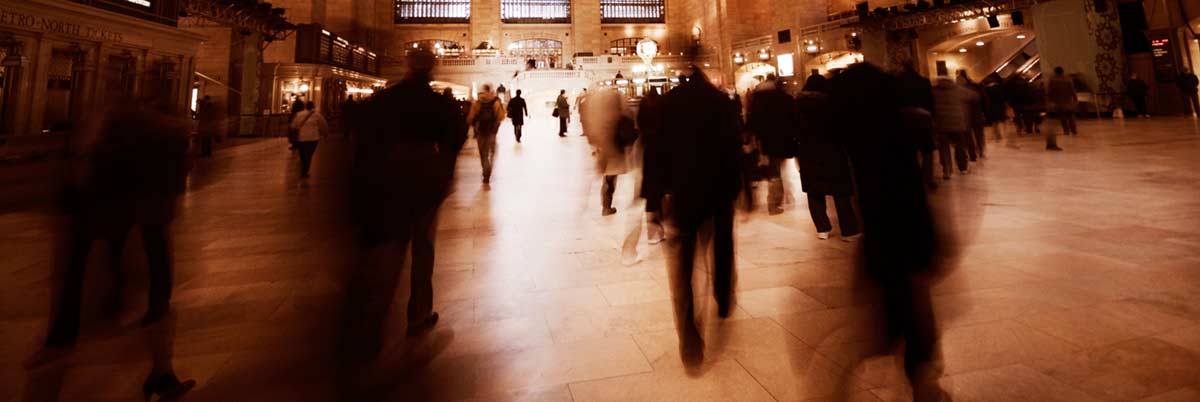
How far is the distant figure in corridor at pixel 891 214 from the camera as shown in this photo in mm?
1877

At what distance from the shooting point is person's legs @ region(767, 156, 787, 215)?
17.0 ft

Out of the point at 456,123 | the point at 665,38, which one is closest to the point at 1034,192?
the point at 456,123

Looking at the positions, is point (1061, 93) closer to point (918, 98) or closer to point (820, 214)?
point (820, 214)

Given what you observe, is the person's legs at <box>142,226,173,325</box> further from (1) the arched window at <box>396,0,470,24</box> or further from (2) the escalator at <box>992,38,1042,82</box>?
(1) the arched window at <box>396,0,470,24</box>

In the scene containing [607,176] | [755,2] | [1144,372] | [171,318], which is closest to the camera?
[1144,372]

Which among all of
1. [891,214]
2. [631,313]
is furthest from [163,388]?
[891,214]

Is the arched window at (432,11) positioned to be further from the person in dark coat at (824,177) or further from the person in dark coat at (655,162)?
the person in dark coat at (655,162)

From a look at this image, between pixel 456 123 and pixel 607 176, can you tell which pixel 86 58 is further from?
pixel 456 123

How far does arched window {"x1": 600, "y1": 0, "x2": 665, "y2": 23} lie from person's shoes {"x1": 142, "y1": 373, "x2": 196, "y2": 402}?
125 feet

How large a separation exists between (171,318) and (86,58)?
12.9m

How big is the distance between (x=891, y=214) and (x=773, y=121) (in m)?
3.24

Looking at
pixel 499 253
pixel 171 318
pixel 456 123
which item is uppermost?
pixel 456 123

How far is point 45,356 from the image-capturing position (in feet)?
6.75

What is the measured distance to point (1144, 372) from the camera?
1.78 m
